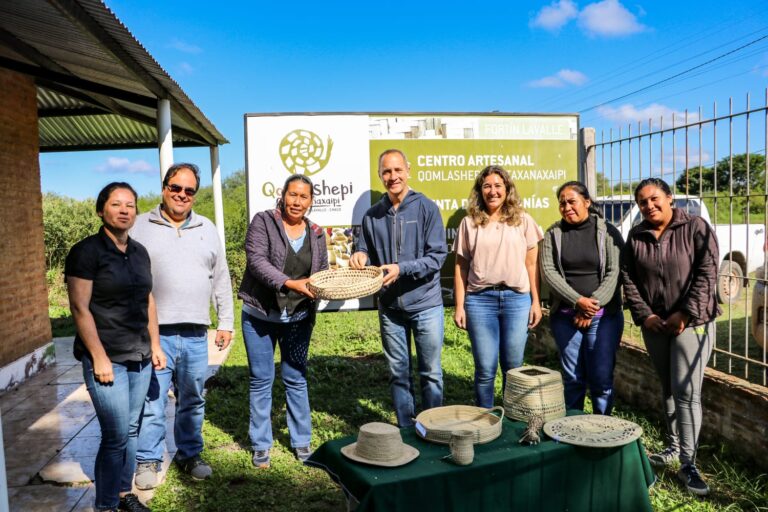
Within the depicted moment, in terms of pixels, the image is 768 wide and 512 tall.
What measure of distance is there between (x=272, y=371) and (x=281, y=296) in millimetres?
598

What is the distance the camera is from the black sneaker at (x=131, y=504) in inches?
127

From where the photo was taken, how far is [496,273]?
12.5 feet

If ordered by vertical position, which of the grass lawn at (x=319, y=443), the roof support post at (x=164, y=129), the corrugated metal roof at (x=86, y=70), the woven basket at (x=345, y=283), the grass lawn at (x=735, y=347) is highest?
the corrugated metal roof at (x=86, y=70)

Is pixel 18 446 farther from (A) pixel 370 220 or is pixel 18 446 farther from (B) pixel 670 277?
(B) pixel 670 277

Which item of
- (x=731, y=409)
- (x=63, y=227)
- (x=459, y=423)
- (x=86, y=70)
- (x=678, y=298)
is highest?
(x=86, y=70)

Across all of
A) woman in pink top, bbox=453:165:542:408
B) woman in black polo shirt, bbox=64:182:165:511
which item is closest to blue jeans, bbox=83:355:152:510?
woman in black polo shirt, bbox=64:182:165:511

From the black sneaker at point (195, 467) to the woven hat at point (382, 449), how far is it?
1.66 meters

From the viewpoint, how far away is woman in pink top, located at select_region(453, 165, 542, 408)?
3848 mm

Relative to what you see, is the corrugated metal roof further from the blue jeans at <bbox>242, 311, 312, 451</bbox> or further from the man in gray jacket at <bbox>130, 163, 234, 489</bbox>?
the blue jeans at <bbox>242, 311, 312, 451</bbox>

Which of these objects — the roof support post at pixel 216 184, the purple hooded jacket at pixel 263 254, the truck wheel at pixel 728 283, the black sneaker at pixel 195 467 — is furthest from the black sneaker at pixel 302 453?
the roof support post at pixel 216 184

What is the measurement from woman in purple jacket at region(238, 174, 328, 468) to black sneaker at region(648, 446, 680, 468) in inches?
92.1

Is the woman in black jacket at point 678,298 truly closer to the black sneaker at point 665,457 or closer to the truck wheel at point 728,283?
the black sneaker at point 665,457

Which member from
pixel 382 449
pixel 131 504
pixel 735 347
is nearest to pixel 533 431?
pixel 382 449

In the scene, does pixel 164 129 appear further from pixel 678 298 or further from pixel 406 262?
pixel 678 298
